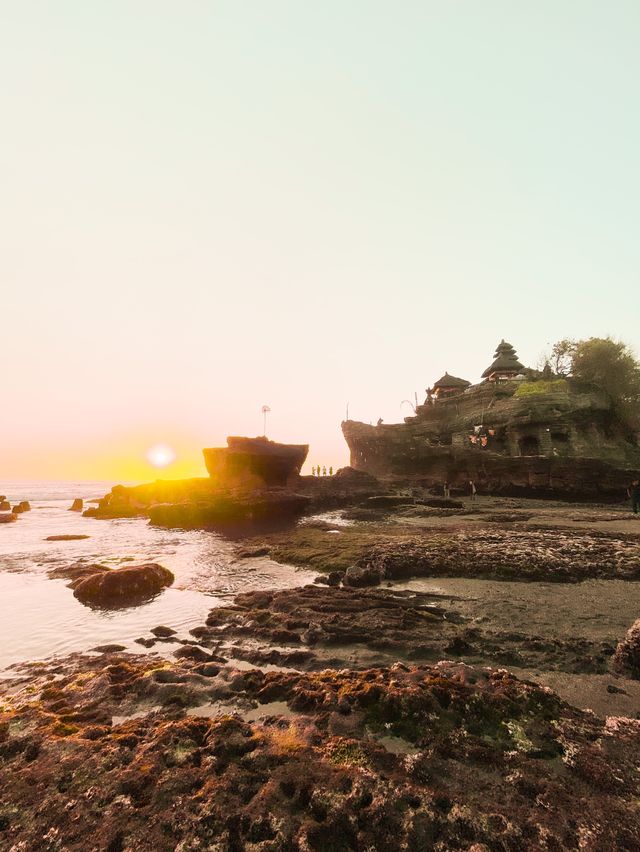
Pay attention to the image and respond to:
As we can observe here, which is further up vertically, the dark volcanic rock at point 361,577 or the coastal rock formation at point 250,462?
the coastal rock formation at point 250,462

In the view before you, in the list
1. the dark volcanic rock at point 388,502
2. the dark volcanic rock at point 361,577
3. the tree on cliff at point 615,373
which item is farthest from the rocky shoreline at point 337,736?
the tree on cliff at point 615,373

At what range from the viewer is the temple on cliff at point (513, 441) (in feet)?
121

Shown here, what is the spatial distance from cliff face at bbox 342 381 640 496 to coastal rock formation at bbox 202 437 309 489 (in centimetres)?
1492

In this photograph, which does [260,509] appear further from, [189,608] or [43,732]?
[43,732]

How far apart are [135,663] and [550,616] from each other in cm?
749

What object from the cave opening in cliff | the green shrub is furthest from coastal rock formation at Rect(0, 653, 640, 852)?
the green shrub

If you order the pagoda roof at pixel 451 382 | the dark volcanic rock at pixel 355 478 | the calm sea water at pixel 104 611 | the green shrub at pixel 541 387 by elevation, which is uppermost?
the pagoda roof at pixel 451 382

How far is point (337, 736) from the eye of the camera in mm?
3738

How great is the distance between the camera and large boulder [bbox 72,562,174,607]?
978 centimetres

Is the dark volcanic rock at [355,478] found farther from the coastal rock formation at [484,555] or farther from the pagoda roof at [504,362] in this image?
the pagoda roof at [504,362]

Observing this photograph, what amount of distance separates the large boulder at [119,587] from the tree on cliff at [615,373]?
56583mm

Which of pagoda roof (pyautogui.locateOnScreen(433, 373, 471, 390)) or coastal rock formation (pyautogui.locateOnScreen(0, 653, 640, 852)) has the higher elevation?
pagoda roof (pyautogui.locateOnScreen(433, 373, 471, 390))

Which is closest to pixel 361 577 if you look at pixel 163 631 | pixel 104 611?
pixel 163 631

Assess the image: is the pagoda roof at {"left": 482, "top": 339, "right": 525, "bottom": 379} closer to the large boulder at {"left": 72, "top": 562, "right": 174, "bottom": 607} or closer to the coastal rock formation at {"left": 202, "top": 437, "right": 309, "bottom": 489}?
the coastal rock formation at {"left": 202, "top": 437, "right": 309, "bottom": 489}
